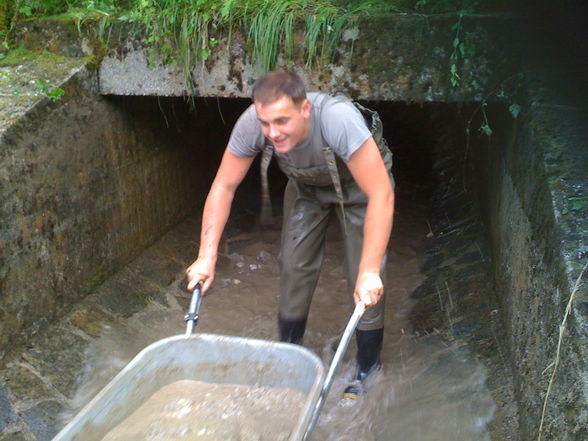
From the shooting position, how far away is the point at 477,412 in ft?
10.0

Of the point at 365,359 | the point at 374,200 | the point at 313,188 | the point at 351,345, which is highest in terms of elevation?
the point at 374,200

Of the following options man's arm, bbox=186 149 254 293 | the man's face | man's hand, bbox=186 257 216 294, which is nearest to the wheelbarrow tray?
man's hand, bbox=186 257 216 294

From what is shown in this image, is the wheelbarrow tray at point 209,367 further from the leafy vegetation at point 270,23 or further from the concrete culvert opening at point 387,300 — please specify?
the leafy vegetation at point 270,23

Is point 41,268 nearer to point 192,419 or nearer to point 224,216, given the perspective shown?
point 224,216

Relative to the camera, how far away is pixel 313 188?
11.3ft

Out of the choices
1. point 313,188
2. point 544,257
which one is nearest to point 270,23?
point 313,188

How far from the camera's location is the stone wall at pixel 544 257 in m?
2.16

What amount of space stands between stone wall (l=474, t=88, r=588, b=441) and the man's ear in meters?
1.11

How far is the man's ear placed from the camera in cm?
272

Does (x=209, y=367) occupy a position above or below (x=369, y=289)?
below

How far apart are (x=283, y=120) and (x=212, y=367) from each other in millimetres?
1066

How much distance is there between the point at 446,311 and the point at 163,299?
2164mm

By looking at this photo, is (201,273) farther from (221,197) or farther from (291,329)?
(291,329)

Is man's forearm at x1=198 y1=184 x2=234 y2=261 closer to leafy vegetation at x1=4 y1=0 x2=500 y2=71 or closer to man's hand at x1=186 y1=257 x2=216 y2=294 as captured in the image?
man's hand at x1=186 y1=257 x2=216 y2=294
